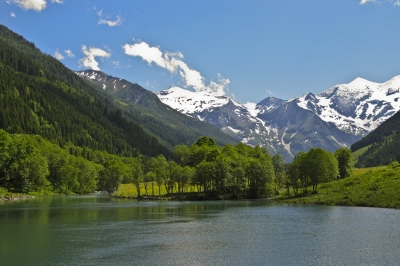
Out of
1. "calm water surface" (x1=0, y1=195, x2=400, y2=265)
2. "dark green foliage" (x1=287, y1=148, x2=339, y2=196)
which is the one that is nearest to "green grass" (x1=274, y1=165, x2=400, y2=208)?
"dark green foliage" (x1=287, y1=148, x2=339, y2=196)

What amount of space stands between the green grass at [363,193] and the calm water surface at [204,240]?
1899cm

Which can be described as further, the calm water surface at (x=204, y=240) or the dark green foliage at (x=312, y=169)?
the dark green foliage at (x=312, y=169)

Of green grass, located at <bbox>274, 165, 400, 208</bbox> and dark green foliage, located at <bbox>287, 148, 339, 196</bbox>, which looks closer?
green grass, located at <bbox>274, 165, 400, 208</bbox>

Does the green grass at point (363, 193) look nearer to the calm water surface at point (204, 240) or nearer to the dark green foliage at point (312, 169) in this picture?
the dark green foliage at point (312, 169)

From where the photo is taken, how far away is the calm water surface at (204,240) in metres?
47.7

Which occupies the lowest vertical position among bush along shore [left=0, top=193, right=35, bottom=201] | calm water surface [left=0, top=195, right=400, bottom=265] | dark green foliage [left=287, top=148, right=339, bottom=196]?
calm water surface [left=0, top=195, right=400, bottom=265]

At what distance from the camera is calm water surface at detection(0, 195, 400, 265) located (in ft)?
157

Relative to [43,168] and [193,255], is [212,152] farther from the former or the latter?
[193,255]

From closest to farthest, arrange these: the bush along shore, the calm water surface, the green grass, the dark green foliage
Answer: the calm water surface → the green grass → the dark green foliage → the bush along shore

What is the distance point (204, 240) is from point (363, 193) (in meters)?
72.0

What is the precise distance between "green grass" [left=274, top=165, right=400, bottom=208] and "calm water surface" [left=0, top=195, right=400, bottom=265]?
748 inches

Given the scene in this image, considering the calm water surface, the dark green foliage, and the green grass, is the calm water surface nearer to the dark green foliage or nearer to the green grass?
the green grass

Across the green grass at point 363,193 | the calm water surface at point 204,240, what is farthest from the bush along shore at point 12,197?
the green grass at point 363,193

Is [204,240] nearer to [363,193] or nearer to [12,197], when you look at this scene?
[363,193]
